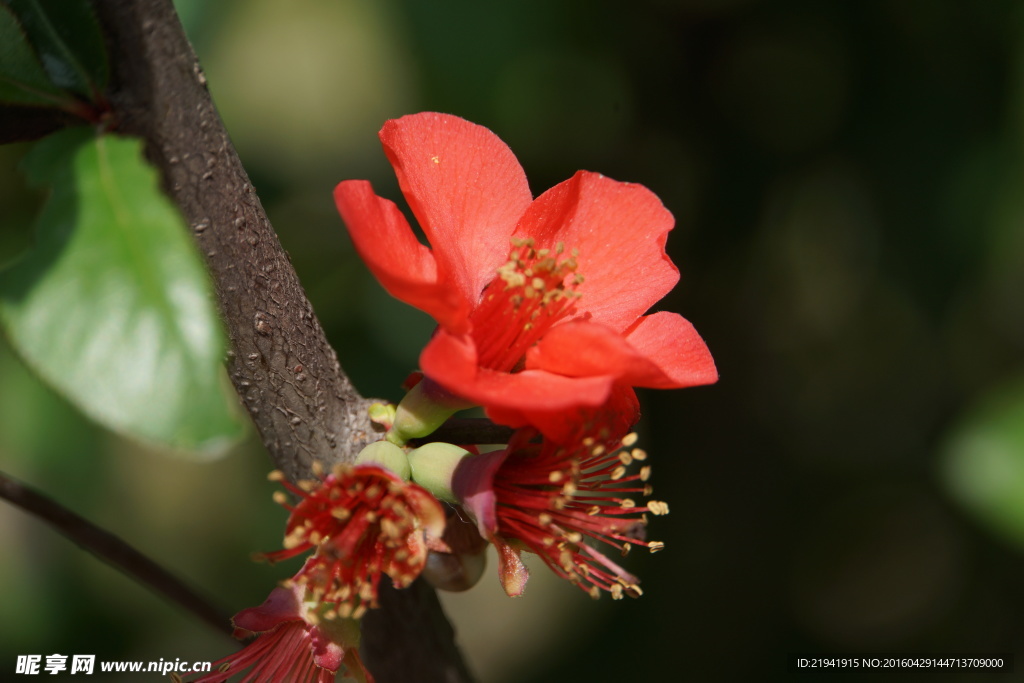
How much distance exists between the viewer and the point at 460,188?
89cm

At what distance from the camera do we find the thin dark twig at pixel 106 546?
36.0 inches

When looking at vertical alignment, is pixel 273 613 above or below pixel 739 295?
above

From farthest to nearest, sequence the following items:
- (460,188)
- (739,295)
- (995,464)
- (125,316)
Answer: (739,295), (995,464), (460,188), (125,316)

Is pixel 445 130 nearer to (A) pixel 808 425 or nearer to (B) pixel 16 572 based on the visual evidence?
(A) pixel 808 425

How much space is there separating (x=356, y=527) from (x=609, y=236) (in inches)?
15.9

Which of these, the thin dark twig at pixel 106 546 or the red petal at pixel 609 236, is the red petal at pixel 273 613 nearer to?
the thin dark twig at pixel 106 546

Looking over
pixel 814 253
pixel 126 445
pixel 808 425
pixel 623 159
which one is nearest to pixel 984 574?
pixel 808 425

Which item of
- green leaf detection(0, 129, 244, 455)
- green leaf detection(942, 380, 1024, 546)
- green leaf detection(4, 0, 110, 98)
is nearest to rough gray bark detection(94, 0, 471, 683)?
green leaf detection(4, 0, 110, 98)

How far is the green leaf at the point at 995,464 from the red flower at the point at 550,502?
685mm

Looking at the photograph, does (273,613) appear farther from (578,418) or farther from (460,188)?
(460,188)

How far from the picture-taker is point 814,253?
2.12m

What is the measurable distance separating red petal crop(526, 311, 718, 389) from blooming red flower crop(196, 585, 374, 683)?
1.06ft

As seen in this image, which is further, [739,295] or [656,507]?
[739,295]

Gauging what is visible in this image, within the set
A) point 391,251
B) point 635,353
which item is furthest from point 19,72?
point 635,353
